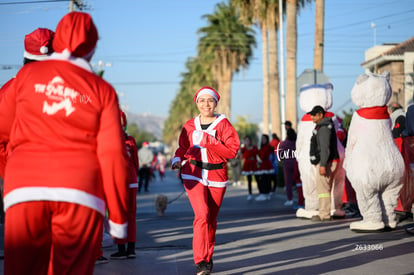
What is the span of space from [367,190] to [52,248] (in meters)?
7.03

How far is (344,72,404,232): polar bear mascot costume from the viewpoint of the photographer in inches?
389

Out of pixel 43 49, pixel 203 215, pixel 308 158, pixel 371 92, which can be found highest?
pixel 43 49

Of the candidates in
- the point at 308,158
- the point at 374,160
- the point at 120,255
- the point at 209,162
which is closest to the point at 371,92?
the point at 374,160

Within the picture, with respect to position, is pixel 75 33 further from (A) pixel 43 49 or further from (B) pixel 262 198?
(B) pixel 262 198

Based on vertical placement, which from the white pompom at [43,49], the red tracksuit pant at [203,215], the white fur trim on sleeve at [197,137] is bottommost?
the red tracksuit pant at [203,215]

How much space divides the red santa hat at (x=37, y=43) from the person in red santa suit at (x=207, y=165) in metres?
2.10

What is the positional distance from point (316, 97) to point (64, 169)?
9.39m

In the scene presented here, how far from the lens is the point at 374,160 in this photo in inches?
Answer: 390

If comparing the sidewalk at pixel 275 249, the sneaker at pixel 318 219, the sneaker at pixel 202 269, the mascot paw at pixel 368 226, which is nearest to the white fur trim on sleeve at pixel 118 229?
the sneaker at pixel 202 269

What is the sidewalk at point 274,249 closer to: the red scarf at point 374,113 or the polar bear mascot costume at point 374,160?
the polar bear mascot costume at point 374,160

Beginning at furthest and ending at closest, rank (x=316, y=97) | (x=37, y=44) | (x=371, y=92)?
(x=316, y=97), (x=371, y=92), (x=37, y=44)

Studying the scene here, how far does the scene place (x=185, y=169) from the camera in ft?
23.1

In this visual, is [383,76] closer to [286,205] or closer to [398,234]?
[398,234]

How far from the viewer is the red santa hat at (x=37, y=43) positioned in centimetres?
545
